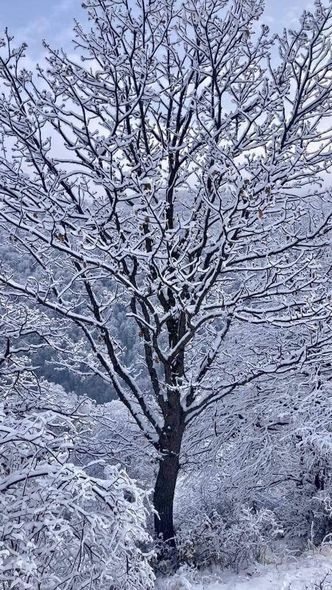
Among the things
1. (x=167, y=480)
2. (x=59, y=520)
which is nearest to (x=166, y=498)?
(x=167, y=480)

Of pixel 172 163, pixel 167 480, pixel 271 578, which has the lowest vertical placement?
pixel 271 578

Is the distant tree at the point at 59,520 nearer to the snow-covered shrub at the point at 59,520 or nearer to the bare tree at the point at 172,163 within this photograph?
the snow-covered shrub at the point at 59,520

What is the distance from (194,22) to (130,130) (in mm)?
1353

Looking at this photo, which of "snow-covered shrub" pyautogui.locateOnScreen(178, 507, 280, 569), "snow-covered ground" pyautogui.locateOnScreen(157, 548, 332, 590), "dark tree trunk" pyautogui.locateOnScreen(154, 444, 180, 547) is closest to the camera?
"snow-covered ground" pyautogui.locateOnScreen(157, 548, 332, 590)

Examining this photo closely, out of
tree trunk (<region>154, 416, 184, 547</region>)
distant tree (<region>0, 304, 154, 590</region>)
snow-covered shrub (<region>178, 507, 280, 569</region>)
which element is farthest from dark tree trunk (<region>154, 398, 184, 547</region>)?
distant tree (<region>0, 304, 154, 590</region>)

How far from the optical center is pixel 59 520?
10.5ft

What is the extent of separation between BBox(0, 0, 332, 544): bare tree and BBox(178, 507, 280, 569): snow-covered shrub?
0.34 meters

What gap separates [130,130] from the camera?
6.10 meters

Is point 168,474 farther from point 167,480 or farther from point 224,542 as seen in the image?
point 224,542

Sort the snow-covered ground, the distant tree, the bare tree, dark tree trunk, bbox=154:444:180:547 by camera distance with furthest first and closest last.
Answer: dark tree trunk, bbox=154:444:180:547 < the bare tree < the snow-covered ground < the distant tree

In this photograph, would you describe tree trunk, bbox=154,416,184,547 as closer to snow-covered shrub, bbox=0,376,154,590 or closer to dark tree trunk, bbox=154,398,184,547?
dark tree trunk, bbox=154,398,184,547

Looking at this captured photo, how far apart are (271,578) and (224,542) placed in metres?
0.83

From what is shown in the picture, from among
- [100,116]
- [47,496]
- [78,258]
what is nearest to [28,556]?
[47,496]

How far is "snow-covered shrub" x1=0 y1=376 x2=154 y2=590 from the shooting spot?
10.8ft
